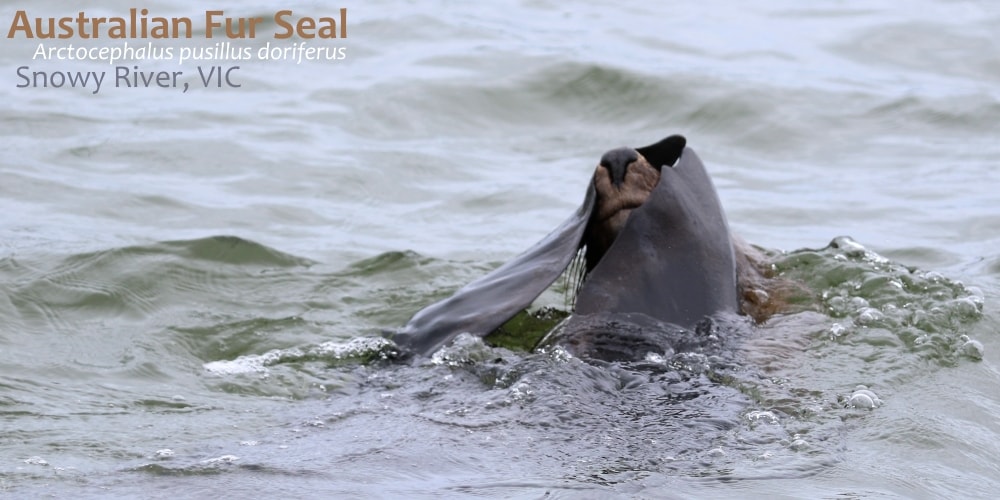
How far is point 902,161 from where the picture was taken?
8.13 metres

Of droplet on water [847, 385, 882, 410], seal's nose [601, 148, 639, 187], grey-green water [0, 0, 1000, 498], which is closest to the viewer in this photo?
grey-green water [0, 0, 1000, 498]

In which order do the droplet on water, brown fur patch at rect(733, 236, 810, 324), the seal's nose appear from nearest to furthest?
the droplet on water < the seal's nose < brown fur patch at rect(733, 236, 810, 324)

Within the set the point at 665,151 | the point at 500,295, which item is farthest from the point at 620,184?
the point at 500,295

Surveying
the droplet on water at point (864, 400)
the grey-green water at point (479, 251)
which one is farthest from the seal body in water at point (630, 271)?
the droplet on water at point (864, 400)

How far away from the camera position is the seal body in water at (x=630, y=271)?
160 inches

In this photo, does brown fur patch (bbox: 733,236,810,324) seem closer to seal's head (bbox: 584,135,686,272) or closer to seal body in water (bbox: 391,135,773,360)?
seal body in water (bbox: 391,135,773,360)

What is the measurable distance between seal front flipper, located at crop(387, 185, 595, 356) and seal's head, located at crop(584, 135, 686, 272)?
0.17 ft

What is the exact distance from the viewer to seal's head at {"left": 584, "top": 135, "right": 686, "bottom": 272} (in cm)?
413

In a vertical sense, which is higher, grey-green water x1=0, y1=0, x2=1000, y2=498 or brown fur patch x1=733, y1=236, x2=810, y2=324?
brown fur patch x1=733, y1=236, x2=810, y2=324

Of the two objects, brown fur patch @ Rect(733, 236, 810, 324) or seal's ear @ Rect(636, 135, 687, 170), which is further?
brown fur patch @ Rect(733, 236, 810, 324)

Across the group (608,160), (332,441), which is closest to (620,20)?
(608,160)

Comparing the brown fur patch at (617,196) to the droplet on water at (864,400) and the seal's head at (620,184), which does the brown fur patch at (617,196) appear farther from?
the droplet on water at (864,400)

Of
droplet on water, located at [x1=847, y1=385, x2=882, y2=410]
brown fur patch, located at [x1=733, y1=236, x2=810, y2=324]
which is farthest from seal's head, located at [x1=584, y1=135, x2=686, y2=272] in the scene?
droplet on water, located at [x1=847, y1=385, x2=882, y2=410]

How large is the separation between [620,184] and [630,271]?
247mm
